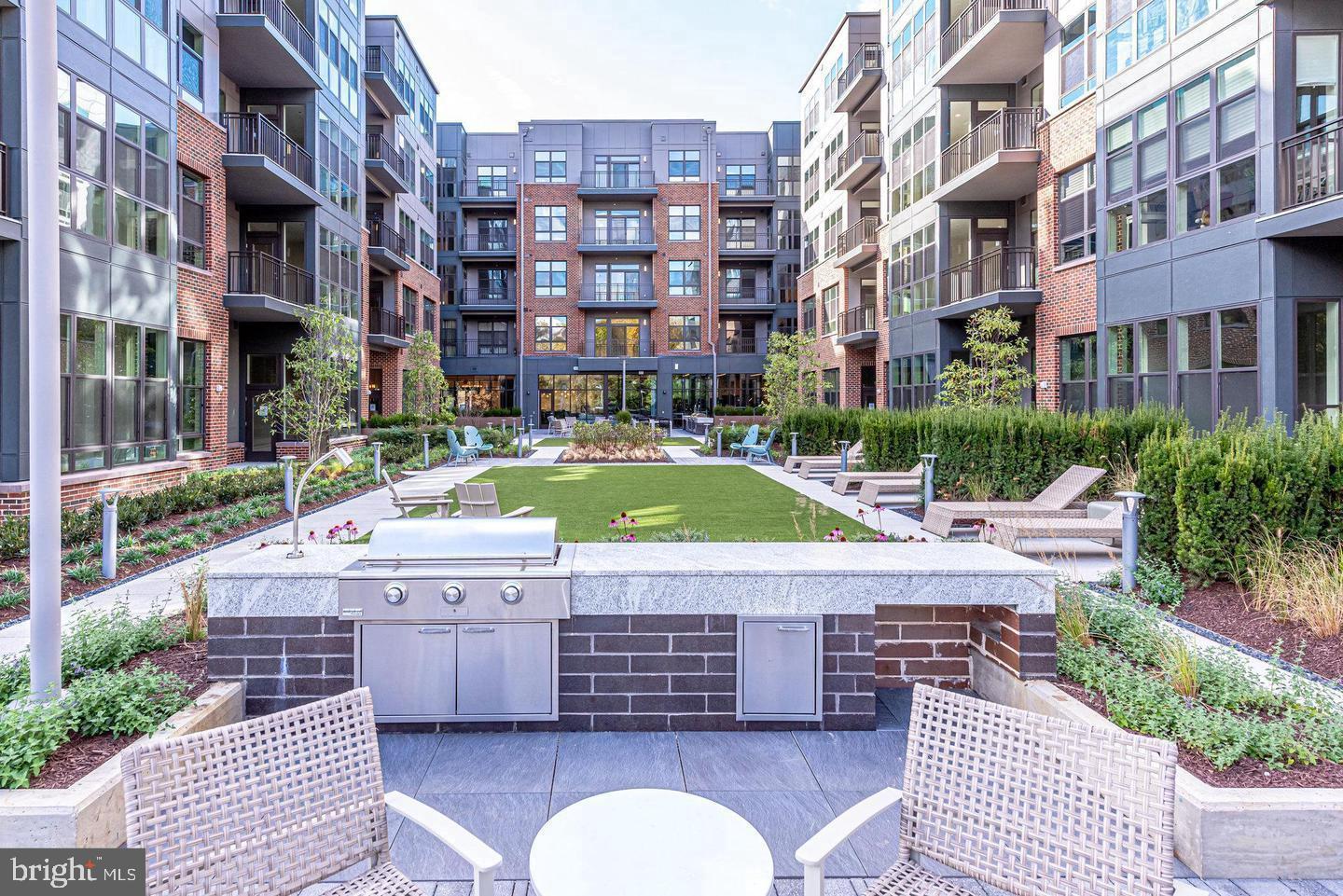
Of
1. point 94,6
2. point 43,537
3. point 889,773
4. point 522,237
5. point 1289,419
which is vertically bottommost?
point 889,773

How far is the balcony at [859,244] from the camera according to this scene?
98.0 feet

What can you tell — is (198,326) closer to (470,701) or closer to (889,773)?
(470,701)

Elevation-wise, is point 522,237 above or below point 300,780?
above

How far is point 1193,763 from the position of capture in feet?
11.0

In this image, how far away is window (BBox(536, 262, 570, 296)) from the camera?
47.2 metres

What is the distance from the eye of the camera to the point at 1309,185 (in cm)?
1169

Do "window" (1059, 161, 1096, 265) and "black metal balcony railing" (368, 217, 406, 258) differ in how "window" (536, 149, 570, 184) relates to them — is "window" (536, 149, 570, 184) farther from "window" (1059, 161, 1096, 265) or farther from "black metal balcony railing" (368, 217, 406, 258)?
"window" (1059, 161, 1096, 265)

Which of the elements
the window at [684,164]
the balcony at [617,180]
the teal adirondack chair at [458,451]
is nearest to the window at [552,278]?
the balcony at [617,180]

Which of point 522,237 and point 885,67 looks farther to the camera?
point 522,237

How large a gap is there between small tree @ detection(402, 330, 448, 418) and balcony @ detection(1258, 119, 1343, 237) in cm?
2752

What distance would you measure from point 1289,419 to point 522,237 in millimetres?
41433

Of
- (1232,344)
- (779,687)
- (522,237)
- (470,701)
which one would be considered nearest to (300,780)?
(470,701)

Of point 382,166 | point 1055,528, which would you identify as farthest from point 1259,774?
point 382,166

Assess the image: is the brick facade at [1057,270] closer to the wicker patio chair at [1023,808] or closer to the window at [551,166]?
the wicker patio chair at [1023,808]
